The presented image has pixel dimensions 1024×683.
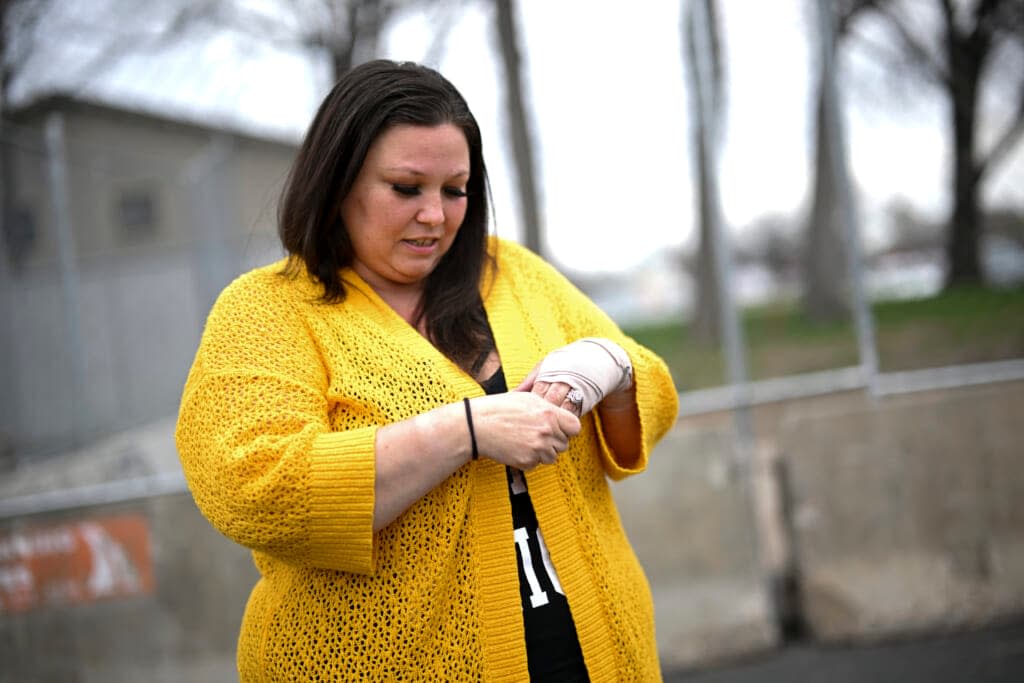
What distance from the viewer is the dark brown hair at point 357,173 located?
5.23 ft

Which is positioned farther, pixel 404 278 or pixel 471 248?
pixel 471 248

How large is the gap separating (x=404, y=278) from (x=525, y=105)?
3680 mm

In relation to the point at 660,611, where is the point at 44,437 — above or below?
above

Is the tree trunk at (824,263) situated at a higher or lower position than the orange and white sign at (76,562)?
higher

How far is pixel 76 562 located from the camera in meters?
3.73

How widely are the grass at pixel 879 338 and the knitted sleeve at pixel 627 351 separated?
3.67 meters

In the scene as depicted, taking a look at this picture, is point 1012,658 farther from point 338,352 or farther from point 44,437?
point 44,437

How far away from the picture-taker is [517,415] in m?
1.47

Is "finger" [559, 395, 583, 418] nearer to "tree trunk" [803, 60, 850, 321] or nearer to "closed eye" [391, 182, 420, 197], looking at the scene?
"closed eye" [391, 182, 420, 197]

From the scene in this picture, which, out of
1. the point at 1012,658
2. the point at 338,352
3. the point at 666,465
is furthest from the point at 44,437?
the point at 1012,658

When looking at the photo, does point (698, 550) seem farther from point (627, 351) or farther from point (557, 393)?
point (557, 393)

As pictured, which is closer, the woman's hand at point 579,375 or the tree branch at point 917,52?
the woman's hand at point 579,375

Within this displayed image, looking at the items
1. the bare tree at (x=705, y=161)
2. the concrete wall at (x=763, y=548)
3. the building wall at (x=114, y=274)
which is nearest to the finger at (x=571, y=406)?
the concrete wall at (x=763, y=548)

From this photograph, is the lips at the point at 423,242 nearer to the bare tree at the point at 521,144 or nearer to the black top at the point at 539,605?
the black top at the point at 539,605
